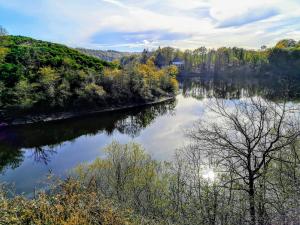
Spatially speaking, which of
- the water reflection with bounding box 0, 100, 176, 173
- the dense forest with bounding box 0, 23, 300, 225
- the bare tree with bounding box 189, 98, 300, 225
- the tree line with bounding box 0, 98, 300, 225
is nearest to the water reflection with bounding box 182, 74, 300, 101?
the dense forest with bounding box 0, 23, 300, 225

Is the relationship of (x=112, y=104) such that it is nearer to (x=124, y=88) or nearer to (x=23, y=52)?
(x=124, y=88)

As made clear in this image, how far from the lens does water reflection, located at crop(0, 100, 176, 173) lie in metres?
34.1

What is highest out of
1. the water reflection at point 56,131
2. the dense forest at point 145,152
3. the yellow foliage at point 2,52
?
the yellow foliage at point 2,52

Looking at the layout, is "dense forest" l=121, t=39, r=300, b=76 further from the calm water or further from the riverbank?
the riverbank

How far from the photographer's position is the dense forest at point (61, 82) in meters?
51.1

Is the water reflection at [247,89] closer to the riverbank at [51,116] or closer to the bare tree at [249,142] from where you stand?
the bare tree at [249,142]

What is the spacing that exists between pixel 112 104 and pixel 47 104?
1319cm

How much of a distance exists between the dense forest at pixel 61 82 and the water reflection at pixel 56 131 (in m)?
4.53

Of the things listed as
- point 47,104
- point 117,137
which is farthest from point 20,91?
point 117,137

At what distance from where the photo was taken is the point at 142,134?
41.8 m

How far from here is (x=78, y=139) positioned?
134ft

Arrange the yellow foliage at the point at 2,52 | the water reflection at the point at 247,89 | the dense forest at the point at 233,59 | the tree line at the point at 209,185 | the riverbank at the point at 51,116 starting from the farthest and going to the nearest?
the dense forest at the point at 233,59, the yellow foliage at the point at 2,52, the riverbank at the point at 51,116, the water reflection at the point at 247,89, the tree line at the point at 209,185

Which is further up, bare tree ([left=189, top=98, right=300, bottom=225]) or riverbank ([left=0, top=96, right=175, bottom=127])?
bare tree ([left=189, top=98, right=300, bottom=225])

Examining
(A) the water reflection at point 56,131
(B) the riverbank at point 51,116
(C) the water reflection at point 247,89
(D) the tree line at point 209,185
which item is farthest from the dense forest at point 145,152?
(C) the water reflection at point 247,89
